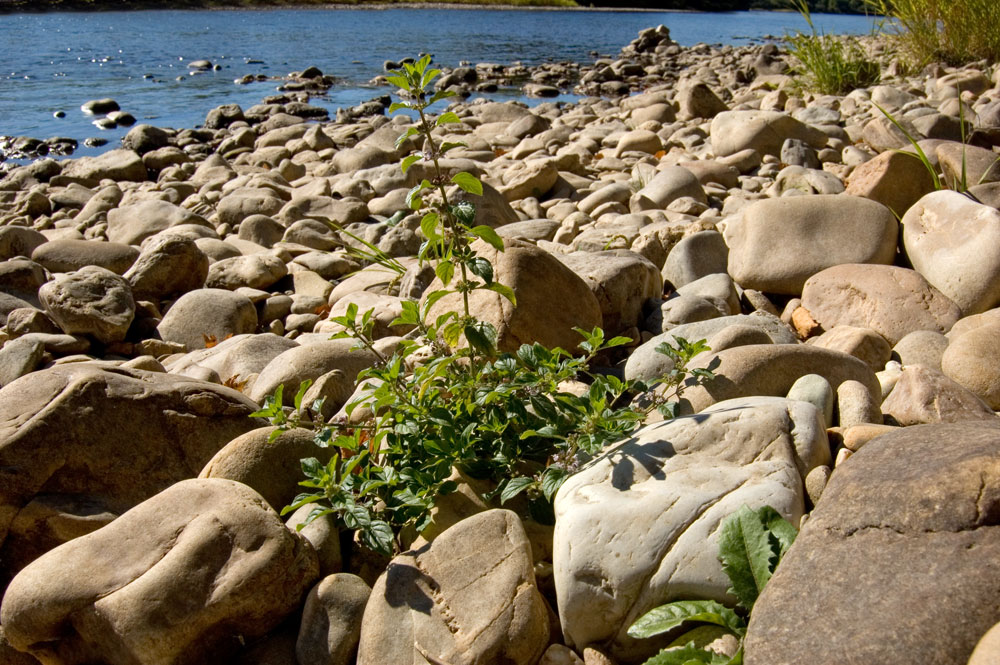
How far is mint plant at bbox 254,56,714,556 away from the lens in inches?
104

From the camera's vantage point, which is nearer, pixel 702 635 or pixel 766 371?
pixel 702 635

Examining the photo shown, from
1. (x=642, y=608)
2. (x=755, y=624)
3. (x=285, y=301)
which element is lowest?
(x=285, y=301)

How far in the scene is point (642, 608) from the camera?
7.37ft

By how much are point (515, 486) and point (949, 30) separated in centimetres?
1063

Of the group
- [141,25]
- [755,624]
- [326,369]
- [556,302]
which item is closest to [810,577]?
[755,624]

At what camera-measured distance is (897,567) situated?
1807mm

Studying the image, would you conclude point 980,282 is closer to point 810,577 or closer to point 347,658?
point 810,577

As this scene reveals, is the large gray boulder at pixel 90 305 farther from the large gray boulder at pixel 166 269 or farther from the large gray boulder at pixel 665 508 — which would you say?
the large gray boulder at pixel 665 508

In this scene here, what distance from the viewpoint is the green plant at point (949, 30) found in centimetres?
1027

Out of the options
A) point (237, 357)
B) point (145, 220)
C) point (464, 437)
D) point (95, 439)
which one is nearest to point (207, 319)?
point (237, 357)

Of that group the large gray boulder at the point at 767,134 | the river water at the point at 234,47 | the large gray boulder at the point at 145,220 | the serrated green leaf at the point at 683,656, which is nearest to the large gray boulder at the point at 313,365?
the serrated green leaf at the point at 683,656

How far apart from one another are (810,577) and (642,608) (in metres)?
0.52

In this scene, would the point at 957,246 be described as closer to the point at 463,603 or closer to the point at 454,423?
the point at 454,423

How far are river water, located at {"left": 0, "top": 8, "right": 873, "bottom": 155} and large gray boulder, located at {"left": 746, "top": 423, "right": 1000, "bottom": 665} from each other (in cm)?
1106
